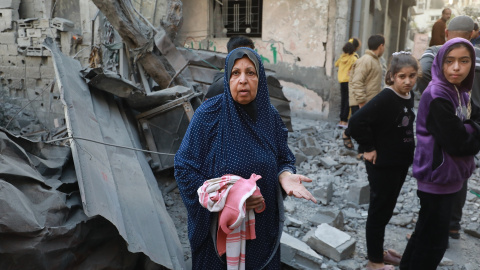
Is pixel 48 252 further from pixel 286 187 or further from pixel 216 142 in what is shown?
pixel 286 187

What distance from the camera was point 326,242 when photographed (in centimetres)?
330

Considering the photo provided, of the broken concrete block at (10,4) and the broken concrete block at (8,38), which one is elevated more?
the broken concrete block at (10,4)

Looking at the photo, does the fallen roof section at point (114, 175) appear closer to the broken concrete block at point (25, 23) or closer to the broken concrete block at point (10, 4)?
the broken concrete block at point (25, 23)

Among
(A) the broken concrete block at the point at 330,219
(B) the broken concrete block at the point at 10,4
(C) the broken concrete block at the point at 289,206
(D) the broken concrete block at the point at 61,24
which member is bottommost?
(C) the broken concrete block at the point at 289,206

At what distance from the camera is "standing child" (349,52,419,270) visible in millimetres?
2691

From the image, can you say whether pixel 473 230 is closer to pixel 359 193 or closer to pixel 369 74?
pixel 359 193

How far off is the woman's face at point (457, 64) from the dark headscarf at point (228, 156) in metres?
1.28

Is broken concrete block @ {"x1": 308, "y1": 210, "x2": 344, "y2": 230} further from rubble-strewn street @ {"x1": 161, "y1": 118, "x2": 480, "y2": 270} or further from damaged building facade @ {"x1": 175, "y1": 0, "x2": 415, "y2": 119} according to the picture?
damaged building facade @ {"x1": 175, "y1": 0, "x2": 415, "y2": 119}

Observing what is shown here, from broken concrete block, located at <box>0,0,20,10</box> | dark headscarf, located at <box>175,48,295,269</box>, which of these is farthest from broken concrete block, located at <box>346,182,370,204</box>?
broken concrete block, located at <box>0,0,20,10</box>

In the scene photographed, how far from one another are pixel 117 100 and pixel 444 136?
3611 mm

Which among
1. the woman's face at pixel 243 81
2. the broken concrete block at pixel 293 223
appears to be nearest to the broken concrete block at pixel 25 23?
the broken concrete block at pixel 293 223

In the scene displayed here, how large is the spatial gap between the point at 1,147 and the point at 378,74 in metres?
4.92

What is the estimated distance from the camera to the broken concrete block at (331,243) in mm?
3260

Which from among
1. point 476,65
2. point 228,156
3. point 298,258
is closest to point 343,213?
point 298,258
